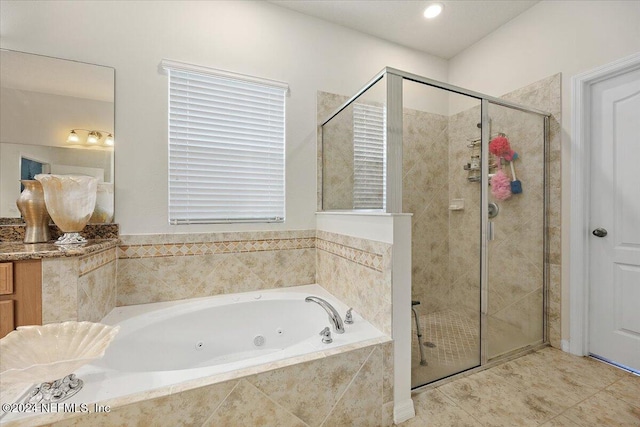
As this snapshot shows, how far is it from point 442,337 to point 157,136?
2425 millimetres

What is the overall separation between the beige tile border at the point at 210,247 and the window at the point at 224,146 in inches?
6.8

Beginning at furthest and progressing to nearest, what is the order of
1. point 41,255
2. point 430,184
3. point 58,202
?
1. point 430,184
2. point 58,202
3. point 41,255

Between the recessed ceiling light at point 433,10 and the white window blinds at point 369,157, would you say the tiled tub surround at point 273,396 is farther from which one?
the recessed ceiling light at point 433,10

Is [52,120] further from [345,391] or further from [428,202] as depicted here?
[428,202]

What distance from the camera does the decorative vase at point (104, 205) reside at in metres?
1.71

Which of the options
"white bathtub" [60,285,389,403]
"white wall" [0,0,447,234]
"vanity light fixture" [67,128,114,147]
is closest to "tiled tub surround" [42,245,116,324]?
"white bathtub" [60,285,389,403]

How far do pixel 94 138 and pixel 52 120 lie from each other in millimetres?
223

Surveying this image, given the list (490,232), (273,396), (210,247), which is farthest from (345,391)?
(490,232)

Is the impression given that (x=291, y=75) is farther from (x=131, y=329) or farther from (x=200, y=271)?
(x=131, y=329)

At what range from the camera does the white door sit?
67.1 inches

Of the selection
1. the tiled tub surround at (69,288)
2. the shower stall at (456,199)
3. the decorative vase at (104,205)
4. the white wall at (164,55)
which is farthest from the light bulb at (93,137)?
the shower stall at (456,199)

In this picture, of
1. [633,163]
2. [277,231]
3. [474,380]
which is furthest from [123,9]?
[633,163]

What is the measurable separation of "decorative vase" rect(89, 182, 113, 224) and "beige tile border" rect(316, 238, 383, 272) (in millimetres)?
1487

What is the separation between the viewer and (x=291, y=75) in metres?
2.19
